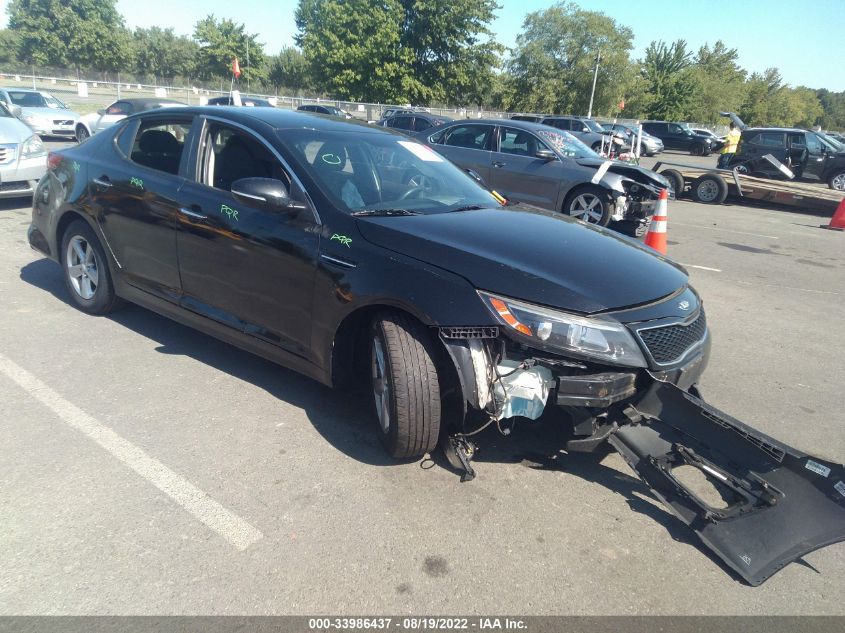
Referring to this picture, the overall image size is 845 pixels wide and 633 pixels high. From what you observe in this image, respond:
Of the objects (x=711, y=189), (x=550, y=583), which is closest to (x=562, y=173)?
(x=711, y=189)

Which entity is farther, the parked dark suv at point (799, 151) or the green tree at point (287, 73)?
the green tree at point (287, 73)

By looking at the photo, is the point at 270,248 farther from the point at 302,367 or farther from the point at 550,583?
A: the point at 550,583

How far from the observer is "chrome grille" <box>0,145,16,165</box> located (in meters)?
8.32

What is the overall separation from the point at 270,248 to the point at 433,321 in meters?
1.22

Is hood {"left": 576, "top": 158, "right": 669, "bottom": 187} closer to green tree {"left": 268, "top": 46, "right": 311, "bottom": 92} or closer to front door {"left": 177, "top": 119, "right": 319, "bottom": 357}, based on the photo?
front door {"left": 177, "top": 119, "right": 319, "bottom": 357}

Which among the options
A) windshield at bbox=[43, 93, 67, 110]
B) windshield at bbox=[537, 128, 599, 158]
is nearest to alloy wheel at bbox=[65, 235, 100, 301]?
windshield at bbox=[537, 128, 599, 158]

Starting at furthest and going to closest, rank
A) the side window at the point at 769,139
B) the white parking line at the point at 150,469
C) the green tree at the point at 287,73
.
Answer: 1. the green tree at the point at 287,73
2. the side window at the point at 769,139
3. the white parking line at the point at 150,469

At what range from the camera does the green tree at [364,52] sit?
42156mm

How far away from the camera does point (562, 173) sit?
9.77 meters

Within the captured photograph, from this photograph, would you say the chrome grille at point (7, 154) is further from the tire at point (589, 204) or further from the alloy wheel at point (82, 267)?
the tire at point (589, 204)

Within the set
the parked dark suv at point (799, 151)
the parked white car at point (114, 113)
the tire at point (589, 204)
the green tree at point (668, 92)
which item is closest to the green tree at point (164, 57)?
the green tree at point (668, 92)

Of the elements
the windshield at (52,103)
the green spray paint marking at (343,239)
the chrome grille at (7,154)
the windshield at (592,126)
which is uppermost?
the windshield at (592,126)

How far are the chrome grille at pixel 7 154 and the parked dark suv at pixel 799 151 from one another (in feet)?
58.6

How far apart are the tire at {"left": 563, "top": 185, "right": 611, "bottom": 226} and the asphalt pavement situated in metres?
5.29
